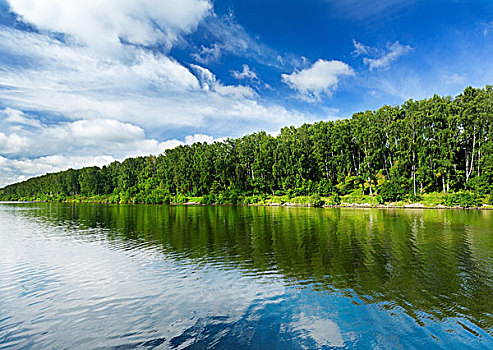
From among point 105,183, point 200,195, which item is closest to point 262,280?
point 200,195

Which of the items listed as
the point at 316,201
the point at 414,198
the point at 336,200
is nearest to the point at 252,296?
the point at 316,201

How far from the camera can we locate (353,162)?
94875mm

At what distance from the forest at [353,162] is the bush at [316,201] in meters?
0.29

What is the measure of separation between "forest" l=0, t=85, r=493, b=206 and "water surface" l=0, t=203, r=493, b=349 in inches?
2130

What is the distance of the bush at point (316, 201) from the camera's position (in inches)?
3076

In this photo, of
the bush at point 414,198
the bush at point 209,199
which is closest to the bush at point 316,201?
the bush at point 414,198

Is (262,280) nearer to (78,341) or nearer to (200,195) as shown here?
(78,341)

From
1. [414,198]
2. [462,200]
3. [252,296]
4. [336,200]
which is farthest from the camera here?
[336,200]

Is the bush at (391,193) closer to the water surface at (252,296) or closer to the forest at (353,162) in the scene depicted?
the forest at (353,162)

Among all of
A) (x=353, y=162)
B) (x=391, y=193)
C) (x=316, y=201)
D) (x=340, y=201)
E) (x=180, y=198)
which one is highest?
(x=353, y=162)

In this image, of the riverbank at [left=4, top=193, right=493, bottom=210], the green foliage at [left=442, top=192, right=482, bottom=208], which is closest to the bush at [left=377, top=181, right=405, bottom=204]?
the riverbank at [left=4, top=193, right=493, bottom=210]

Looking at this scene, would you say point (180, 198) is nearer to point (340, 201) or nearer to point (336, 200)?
point (336, 200)

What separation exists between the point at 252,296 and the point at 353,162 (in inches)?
3578

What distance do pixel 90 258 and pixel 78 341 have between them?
12.9m
